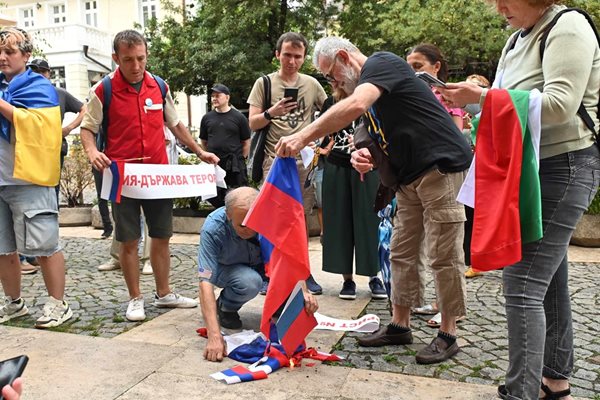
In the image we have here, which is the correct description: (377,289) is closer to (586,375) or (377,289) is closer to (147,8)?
(586,375)

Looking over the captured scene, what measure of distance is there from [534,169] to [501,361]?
1445 millimetres

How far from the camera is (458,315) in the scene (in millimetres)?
3246

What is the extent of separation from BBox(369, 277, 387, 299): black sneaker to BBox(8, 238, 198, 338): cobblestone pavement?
1.47 meters

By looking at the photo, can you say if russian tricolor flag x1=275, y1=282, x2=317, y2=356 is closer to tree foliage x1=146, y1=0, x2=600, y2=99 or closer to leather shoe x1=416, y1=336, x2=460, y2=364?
leather shoe x1=416, y1=336, x2=460, y2=364

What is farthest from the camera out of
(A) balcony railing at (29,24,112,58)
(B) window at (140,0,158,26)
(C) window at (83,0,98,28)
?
(C) window at (83,0,98,28)

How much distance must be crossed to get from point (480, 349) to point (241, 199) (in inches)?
66.0

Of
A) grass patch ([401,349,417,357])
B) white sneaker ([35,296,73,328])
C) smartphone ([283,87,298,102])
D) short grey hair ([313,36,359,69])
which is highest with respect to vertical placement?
short grey hair ([313,36,359,69])

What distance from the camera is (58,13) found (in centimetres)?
3416

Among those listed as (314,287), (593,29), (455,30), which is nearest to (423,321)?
(314,287)

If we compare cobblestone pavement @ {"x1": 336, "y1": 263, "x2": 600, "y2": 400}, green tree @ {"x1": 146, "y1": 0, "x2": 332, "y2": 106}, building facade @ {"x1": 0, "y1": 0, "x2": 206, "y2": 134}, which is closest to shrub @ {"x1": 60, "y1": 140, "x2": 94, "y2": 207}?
green tree @ {"x1": 146, "y1": 0, "x2": 332, "y2": 106}

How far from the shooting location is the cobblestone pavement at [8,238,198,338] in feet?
13.1

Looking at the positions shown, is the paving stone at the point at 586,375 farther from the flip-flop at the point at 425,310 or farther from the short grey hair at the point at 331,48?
the short grey hair at the point at 331,48

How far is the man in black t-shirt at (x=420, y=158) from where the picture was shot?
303cm

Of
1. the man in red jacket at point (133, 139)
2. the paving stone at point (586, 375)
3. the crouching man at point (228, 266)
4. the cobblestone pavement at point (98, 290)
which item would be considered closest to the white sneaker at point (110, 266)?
the cobblestone pavement at point (98, 290)
